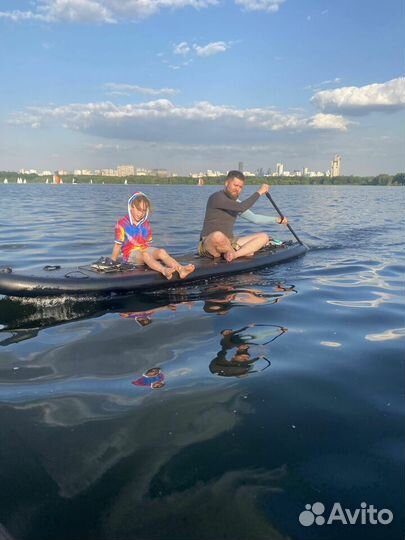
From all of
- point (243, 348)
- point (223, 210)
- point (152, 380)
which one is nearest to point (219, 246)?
point (223, 210)

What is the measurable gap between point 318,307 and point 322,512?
336cm

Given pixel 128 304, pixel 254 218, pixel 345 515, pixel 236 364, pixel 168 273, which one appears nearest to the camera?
pixel 345 515

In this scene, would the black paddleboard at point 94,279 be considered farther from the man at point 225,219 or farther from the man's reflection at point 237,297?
the man's reflection at point 237,297

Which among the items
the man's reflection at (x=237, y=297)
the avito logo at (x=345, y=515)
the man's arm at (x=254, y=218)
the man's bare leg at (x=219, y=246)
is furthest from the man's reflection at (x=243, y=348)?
the man's arm at (x=254, y=218)

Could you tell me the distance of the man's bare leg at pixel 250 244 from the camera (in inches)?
304

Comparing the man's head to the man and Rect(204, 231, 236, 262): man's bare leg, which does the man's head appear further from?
Rect(204, 231, 236, 262): man's bare leg

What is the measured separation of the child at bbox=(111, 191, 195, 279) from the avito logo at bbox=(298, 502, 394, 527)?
4.29 m

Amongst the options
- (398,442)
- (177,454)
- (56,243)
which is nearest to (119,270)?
(177,454)

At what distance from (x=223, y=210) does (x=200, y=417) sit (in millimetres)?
4918

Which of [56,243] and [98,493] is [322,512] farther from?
[56,243]

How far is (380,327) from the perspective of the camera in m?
4.62

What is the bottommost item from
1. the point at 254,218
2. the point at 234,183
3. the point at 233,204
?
the point at 254,218

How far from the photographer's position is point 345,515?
7.03 feet

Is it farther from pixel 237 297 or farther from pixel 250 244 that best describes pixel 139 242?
pixel 250 244
